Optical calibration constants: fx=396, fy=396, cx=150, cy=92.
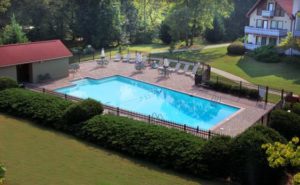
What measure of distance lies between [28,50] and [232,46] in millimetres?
24504

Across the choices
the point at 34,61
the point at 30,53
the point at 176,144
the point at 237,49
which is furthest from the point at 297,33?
the point at 176,144

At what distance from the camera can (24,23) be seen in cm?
4781

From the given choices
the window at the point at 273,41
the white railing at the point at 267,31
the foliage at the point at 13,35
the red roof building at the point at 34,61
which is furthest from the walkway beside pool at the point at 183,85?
the window at the point at 273,41

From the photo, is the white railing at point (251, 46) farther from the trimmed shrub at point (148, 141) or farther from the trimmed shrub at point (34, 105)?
the trimmed shrub at point (148, 141)

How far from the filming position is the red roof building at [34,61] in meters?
30.5

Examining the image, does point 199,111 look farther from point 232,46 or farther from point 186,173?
point 232,46

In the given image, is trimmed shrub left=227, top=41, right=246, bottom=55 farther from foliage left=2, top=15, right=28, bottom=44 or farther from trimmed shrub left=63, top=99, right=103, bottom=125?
trimmed shrub left=63, top=99, right=103, bottom=125

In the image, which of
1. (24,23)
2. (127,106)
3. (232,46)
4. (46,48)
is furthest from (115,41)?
(127,106)

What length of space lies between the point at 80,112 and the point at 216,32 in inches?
1544

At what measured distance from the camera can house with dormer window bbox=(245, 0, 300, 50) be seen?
45.4 meters

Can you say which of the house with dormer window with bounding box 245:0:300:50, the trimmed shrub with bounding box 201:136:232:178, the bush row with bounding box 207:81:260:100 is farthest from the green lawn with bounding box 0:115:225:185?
the house with dormer window with bounding box 245:0:300:50

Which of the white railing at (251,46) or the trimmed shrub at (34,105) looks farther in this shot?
the white railing at (251,46)

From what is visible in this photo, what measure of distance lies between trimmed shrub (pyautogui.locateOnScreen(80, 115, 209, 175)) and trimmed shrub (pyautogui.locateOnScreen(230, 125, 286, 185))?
4.44ft

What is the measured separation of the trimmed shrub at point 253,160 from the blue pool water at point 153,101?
8.26m
